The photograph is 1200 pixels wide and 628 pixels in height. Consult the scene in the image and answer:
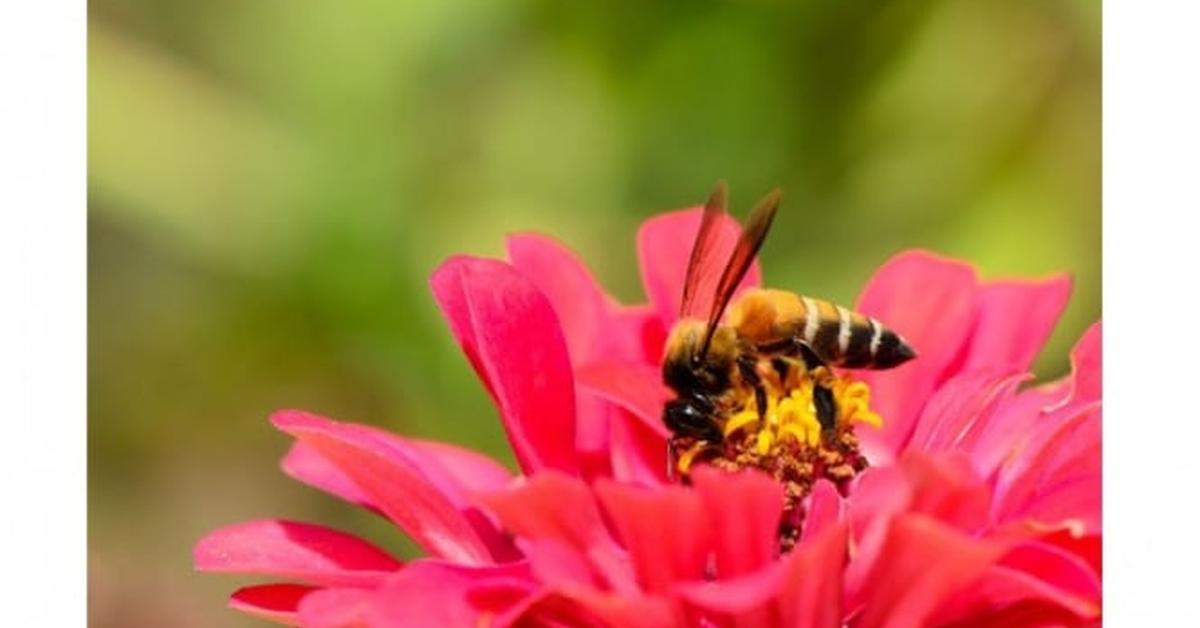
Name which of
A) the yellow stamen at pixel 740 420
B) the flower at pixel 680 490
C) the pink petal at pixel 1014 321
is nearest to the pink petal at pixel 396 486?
the flower at pixel 680 490

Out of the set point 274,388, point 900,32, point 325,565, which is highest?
point 900,32

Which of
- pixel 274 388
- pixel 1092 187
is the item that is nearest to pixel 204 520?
pixel 274 388

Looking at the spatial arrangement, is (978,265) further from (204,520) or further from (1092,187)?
(204,520)

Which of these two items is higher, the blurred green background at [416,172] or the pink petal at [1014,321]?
the blurred green background at [416,172]
